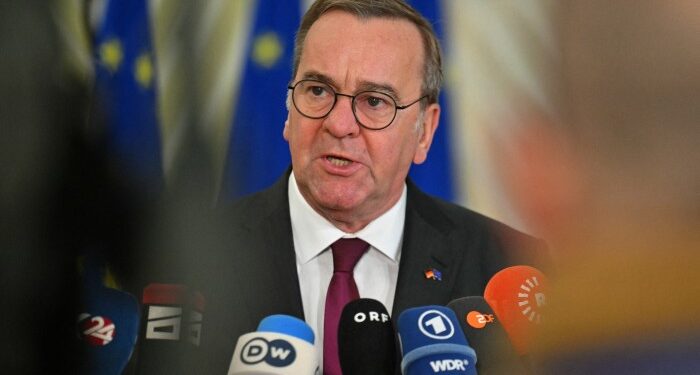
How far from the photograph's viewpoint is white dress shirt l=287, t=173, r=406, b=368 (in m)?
1.56

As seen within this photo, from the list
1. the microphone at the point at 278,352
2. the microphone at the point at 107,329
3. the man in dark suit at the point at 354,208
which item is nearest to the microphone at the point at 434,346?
the microphone at the point at 278,352

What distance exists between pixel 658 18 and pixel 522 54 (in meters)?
0.28

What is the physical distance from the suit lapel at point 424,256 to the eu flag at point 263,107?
263 millimetres

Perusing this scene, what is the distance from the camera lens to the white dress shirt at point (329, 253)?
1.56 meters

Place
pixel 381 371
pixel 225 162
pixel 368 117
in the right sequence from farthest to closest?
pixel 225 162, pixel 368 117, pixel 381 371

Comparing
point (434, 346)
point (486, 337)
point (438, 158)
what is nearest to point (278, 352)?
point (434, 346)

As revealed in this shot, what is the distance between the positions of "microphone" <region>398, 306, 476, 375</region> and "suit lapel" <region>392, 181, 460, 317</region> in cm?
24

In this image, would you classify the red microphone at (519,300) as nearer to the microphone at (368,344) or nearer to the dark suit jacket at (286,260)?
the dark suit jacket at (286,260)

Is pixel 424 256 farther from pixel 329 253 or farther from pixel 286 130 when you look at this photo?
pixel 286 130

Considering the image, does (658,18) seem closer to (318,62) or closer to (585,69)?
(585,69)

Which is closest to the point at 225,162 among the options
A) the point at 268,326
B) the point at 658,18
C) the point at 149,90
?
the point at 149,90

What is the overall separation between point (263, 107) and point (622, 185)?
0.72 m

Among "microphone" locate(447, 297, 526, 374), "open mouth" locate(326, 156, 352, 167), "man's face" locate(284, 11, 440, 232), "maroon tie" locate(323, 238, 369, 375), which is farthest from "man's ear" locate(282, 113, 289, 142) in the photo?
"microphone" locate(447, 297, 526, 374)

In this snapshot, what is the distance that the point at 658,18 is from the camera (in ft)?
5.54
